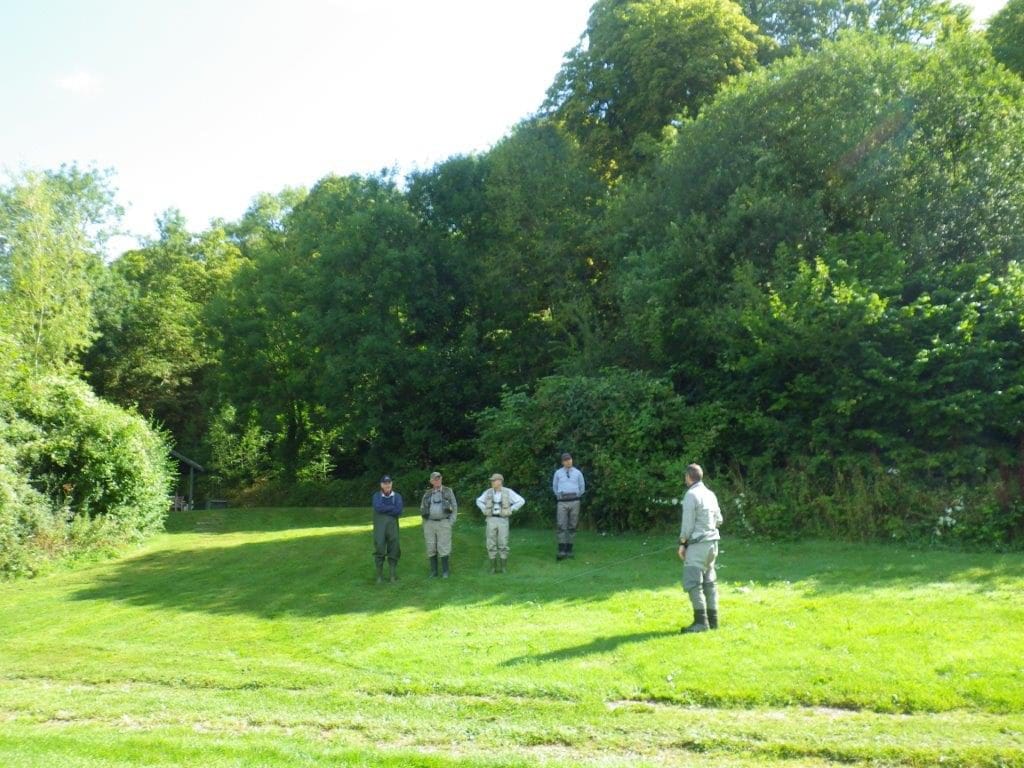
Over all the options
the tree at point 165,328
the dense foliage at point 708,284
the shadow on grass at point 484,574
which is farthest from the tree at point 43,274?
the shadow on grass at point 484,574

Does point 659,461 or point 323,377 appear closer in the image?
point 659,461

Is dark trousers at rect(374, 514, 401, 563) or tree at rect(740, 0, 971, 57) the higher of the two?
tree at rect(740, 0, 971, 57)

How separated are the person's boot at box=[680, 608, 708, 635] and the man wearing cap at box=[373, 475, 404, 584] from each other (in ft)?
22.7

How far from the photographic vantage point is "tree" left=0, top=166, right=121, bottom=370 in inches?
1547

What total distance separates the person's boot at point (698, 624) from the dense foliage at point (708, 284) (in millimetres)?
8438

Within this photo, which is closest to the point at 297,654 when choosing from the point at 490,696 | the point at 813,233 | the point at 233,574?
the point at 490,696

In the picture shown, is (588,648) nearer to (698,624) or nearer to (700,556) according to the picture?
(698,624)

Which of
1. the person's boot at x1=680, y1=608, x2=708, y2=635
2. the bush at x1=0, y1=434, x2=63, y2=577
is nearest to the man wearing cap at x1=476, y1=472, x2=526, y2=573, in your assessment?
the person's boot at x1=680, y1=608, x2=708, y2=635

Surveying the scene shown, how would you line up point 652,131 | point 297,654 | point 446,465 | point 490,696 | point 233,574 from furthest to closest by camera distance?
point 446,465, point 652,131, point 233,574, point 297,654, point 490,696

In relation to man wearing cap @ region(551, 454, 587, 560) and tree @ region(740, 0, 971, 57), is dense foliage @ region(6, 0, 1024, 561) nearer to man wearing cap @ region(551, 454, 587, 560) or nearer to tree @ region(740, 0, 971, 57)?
tree @ region(740, 0, 971, 57)

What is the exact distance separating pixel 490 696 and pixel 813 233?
18198mm

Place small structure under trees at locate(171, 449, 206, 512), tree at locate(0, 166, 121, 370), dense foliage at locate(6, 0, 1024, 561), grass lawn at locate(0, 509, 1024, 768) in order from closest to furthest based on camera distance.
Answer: grass lawn at locate(0, 509, 1024, 768)
dense foliage at locate(6, 0, 1024, 561)
tree at locate(0, 166, 121, 370)
small structure under trees at locate(171, 449, 206, 512)

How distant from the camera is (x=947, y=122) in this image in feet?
76.3

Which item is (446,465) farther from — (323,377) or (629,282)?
(629,282)
